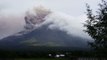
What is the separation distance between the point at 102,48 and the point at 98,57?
3.09 ft

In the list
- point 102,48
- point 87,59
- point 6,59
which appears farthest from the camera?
point 6,59

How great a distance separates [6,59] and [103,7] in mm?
6446

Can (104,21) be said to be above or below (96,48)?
above

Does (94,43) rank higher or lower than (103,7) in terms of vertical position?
lower

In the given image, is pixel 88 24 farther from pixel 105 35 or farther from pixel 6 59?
pixel 6 59

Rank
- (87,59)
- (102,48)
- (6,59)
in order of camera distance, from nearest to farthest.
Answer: (102,48), (87,59), (6,59)

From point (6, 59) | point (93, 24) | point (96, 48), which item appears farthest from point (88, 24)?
point (6, 59)

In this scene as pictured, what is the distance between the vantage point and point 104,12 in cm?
1631

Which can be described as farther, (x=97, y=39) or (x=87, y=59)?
(x=87, y=59)

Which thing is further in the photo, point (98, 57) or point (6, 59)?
point (6, 59)

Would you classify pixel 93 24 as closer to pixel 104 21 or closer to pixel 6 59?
pixel 104 21

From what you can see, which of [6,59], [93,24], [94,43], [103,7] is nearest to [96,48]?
[94,43]

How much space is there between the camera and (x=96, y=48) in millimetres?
15844

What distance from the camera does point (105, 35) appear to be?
15766mm
